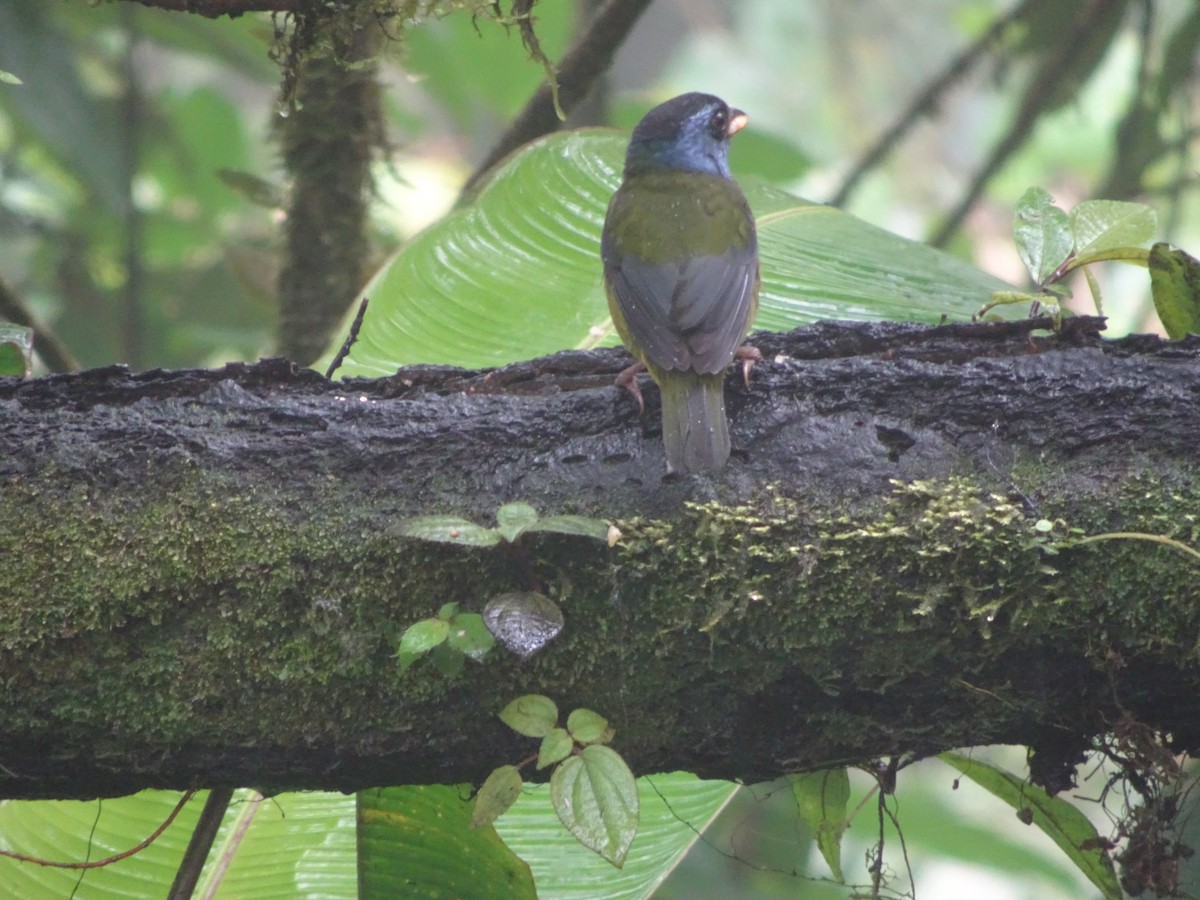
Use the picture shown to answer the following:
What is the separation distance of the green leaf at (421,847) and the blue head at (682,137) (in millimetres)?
1651

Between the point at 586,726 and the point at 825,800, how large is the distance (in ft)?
2.15

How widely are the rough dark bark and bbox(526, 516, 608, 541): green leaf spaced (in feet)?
0.27

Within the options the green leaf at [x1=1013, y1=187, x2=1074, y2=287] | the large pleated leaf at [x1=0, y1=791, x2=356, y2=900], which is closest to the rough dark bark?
the green leaf at [x1=1013, y1=187, x2=1074, y2=287]

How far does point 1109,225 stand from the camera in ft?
7.01

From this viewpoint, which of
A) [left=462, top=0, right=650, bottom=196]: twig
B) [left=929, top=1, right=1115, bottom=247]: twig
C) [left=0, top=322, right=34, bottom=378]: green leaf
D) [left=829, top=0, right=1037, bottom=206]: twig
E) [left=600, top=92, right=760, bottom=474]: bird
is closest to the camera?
[left=600, top=92, right=760, bottom=474]: bird

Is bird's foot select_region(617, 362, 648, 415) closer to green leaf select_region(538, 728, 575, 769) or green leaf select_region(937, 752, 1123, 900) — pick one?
green leaf select_region(538, 728, 575, 769)

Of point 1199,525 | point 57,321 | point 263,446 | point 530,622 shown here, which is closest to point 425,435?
point 263,446

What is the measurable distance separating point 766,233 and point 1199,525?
1.43 meters

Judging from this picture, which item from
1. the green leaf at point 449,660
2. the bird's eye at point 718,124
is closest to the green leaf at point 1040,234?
the bird's eye at point 718,124

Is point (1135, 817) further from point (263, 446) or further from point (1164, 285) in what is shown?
point (263, 446)

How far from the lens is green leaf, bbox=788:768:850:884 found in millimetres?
2014

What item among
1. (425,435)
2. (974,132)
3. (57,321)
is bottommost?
(425,435)

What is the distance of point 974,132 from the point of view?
19.2m

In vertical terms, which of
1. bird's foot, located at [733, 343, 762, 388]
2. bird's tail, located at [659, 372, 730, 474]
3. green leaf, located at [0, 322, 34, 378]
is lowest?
bird's tail, located at [659, 372, 730, 474]
